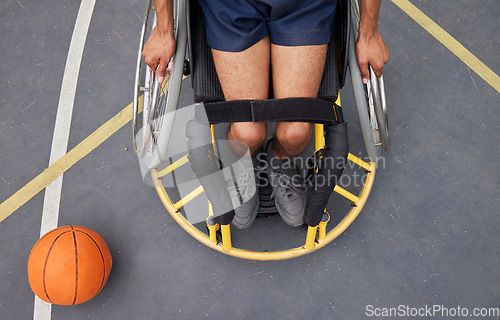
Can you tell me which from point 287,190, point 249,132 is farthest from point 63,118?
point 287,190

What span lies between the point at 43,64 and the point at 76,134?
0.54 m

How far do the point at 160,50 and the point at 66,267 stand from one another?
3.76 ft

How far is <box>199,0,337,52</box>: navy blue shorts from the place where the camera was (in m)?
1.65

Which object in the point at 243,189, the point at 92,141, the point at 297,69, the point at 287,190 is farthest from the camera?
the point at 92,141

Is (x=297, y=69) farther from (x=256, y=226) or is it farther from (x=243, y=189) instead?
(x=256, y=226)

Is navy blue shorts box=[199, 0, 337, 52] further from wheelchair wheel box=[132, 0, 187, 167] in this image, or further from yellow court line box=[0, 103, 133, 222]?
yellow court line box=[0, 103, 133, 222]

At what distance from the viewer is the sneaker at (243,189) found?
207 cm

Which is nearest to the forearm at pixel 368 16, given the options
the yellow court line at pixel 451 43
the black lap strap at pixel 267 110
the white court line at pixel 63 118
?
the black lap strap at pixel 267 110

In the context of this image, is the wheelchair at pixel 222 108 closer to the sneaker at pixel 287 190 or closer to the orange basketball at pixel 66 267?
the sneaker at pixel 287 190

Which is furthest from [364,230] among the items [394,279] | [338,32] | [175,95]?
[175,95]

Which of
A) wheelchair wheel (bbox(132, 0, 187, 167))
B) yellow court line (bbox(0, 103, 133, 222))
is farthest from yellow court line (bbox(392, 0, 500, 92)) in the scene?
yellow court line (bbox(0, 103, 133, 222))

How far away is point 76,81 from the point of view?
8.61ft

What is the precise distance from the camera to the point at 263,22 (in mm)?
1718

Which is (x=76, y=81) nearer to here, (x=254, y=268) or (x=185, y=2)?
(x=185, y=2)
